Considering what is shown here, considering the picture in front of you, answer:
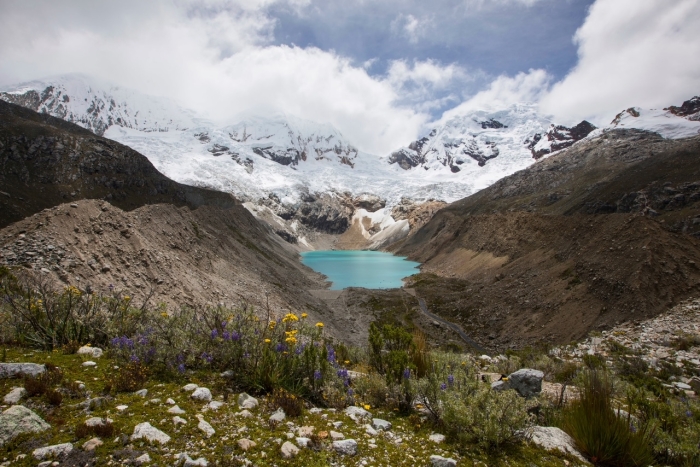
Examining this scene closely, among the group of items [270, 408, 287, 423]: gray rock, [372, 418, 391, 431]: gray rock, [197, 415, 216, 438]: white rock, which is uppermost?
[197, 415, 216, 438]: white rock

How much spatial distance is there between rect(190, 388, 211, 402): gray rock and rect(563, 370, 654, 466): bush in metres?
5.57

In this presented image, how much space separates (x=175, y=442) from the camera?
4172mm

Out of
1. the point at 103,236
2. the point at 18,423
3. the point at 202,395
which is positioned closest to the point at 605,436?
the point at 202,395

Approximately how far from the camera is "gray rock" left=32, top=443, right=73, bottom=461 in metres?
3.59

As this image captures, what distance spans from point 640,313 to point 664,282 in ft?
14.0

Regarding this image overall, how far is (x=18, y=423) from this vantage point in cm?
390

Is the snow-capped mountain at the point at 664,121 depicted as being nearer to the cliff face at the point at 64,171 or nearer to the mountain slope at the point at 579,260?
the mountain slope at the point at 579,260

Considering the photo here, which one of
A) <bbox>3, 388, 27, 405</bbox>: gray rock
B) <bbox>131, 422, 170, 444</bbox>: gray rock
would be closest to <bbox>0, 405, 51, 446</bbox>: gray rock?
<bbox>3, 388, 27, 405</bbox>: gray rock

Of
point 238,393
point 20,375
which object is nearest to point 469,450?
point 238,393

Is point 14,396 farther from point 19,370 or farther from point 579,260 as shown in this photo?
point 579,260

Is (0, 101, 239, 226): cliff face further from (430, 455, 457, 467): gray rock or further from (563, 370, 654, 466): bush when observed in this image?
(563, 370, 654, 466): bush

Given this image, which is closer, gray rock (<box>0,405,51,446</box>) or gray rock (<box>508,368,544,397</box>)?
gray rock (<box>0,405,51,446</box>)

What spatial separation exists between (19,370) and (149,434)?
2.61m

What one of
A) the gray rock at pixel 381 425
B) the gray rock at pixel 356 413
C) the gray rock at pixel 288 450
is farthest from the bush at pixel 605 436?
the gray rock at pixel 288 450
